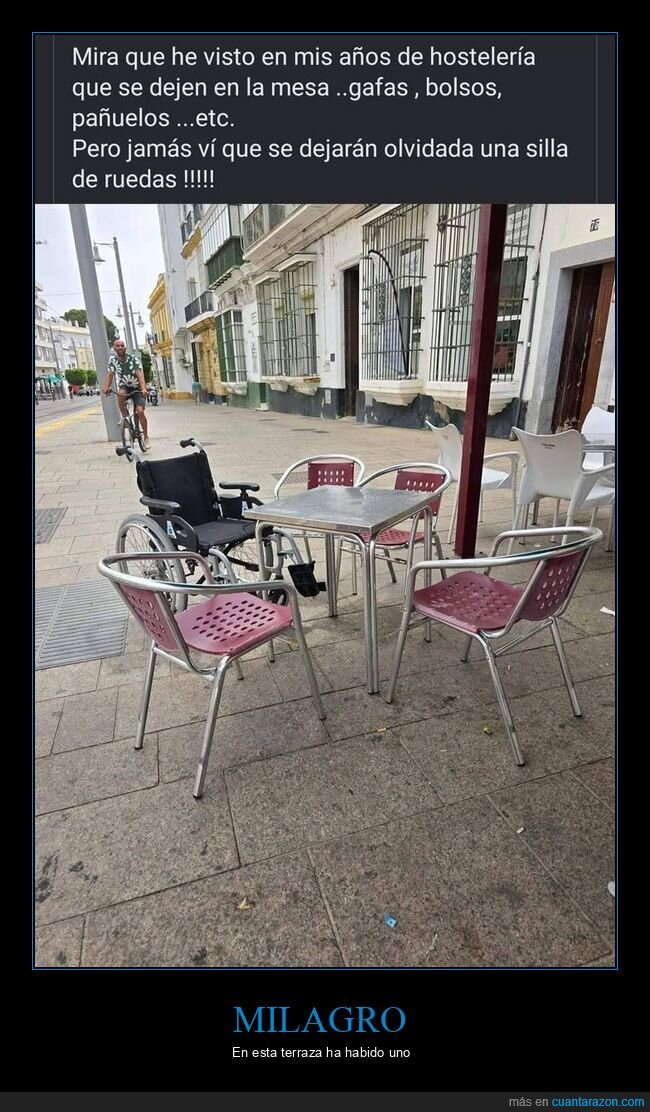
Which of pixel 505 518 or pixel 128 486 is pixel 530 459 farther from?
pixel 128 486

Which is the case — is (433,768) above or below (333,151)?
below

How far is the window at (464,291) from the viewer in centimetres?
793

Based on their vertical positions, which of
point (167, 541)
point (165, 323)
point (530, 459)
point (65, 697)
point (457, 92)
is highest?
point (165, 323)

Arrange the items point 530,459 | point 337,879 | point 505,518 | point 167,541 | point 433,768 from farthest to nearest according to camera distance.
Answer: point 505,518
point 530,459
point 167,541
point 433,768
point 337,879

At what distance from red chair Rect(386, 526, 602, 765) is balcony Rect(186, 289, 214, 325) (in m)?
26.2

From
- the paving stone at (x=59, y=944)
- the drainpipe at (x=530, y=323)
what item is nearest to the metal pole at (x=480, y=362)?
the paving stone at (x=59, y=944)

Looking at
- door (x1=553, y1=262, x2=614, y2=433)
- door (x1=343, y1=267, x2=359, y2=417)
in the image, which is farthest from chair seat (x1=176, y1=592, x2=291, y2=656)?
door (x1=343, y1=267, x2=359, y2=417)

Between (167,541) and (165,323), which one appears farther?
(165,323)

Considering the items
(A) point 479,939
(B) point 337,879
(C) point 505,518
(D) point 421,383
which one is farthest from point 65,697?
(D) point 421,383

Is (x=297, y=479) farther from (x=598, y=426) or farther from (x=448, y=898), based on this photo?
(x=448, y=898)

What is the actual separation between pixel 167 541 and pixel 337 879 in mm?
1669

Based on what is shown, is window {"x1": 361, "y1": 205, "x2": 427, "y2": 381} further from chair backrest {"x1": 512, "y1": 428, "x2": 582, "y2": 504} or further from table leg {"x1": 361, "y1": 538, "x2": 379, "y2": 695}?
table leg {"x1": 361, "y1": 538, "x2": 379, "y2": 695}

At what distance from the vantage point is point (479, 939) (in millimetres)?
1271

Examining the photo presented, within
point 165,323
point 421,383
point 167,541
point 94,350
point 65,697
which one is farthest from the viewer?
point 165,323
